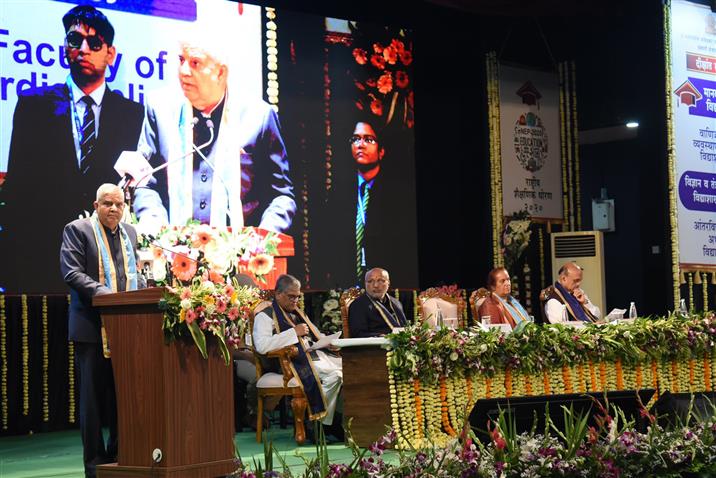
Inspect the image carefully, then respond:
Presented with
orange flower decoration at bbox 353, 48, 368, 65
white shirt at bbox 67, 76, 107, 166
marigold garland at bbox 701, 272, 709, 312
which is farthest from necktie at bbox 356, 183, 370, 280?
marigold garland at bbox 701, 272, 709, 312

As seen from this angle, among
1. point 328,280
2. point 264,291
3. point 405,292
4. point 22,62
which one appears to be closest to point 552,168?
point 405,292

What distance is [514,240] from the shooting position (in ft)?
34.3

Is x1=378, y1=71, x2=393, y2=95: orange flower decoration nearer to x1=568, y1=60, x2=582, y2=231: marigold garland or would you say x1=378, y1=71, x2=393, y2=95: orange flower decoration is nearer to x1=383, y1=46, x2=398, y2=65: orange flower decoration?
x1=383, y1=46, x2=398, y2=65: orange flower decoration

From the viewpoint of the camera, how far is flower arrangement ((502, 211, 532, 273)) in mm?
10445

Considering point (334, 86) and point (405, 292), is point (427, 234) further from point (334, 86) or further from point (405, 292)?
point (334, 86)

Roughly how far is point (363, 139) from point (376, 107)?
32 centimetres

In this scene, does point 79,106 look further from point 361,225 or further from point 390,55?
point 390,55

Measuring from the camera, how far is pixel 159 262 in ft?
26.1

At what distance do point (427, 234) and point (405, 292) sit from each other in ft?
2.93

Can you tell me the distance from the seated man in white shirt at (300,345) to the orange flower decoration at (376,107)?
2.71m

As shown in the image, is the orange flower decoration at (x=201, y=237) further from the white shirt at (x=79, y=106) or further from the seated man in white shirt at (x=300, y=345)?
the seated man in white shirt at (x=300, y=345)

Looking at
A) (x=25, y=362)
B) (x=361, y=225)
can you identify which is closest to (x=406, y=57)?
(x=361, y=225)

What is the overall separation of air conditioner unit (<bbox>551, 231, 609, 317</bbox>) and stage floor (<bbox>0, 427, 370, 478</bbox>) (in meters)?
3.86

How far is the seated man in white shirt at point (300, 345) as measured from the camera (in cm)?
707
